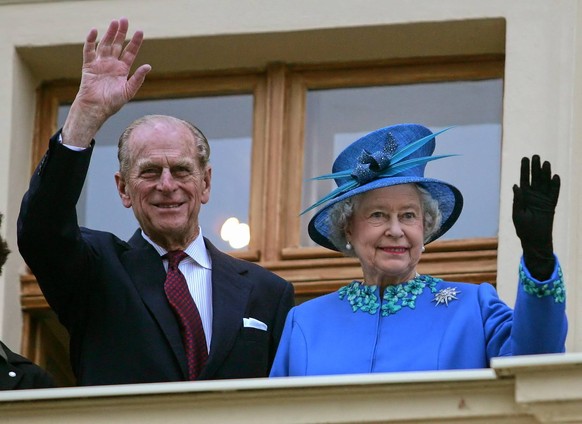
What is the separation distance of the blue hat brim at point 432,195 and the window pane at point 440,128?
1.81 m

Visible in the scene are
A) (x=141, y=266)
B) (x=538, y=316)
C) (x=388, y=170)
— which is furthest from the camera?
(x=141, y=266)

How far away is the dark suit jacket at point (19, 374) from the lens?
27.2 ft

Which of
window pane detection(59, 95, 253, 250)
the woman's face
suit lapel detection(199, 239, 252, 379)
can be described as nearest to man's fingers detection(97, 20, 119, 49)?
suit lapel detection(199, 239, 252, 379)

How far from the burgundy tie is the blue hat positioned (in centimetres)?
50

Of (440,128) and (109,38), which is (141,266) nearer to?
(109,38)

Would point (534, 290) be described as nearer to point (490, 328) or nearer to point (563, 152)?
point (490, 328)

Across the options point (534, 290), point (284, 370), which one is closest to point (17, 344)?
point (284, 370)

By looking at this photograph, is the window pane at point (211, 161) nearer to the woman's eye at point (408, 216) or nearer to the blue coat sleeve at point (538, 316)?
the woman's eye at point (408, 216)

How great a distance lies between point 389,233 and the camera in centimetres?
785

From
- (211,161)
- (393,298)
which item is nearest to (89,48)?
(393,298)

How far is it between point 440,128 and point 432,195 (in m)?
2.17

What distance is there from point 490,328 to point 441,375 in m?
0.71

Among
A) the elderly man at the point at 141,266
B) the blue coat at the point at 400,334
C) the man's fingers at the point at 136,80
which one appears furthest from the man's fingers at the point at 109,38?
the blue coat at the point at 400,334

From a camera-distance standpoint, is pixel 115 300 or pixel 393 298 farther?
pixel 115 300
